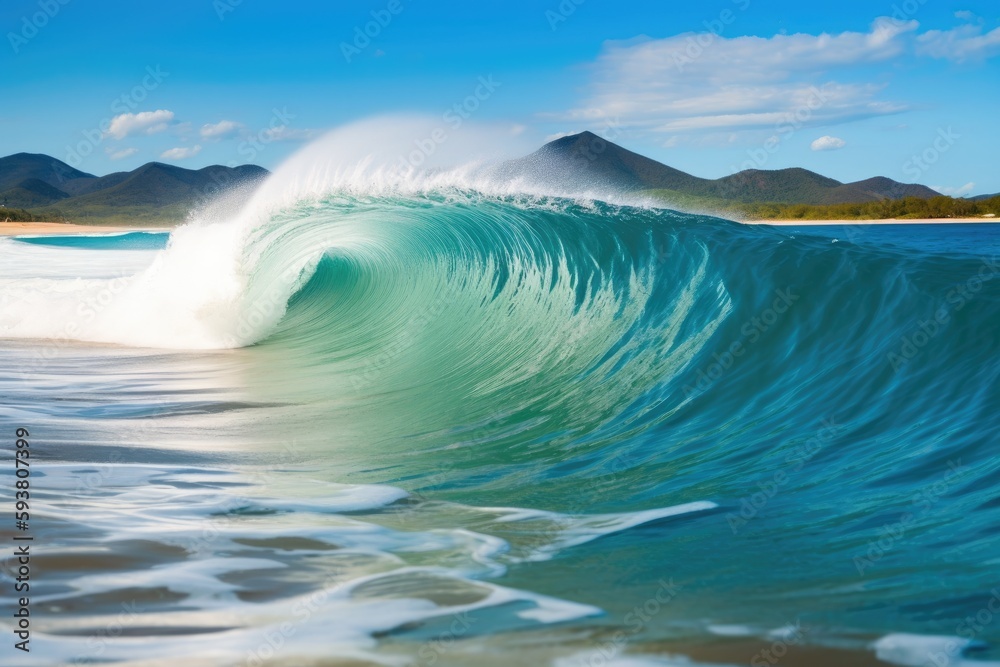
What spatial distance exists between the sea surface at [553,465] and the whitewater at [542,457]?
0.9 inches

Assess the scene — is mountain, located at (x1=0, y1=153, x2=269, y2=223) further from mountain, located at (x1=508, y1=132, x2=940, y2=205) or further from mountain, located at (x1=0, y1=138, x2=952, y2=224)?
mountain, located at (x1=508, y1=132, x2=940, y2=205)

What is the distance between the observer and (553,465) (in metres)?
5.76

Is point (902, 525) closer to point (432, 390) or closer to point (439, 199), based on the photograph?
point (432, 390)

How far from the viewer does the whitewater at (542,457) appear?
316cm

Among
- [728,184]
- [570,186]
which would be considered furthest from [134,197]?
[570,186]

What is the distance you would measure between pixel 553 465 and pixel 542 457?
0.76 feet

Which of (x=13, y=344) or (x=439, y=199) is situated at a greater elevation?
(x=439, y=199)

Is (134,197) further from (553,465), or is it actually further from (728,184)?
(553,465)

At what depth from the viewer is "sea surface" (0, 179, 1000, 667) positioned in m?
3.15

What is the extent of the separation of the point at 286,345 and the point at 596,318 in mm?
4881

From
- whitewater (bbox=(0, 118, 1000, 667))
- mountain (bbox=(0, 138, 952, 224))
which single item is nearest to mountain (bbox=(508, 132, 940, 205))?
mountain (bbox=(0, 138, 952, 224))

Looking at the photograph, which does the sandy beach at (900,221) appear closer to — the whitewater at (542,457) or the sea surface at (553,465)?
the whitewater at (542,457)

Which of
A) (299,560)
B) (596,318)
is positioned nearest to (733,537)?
(299,560)

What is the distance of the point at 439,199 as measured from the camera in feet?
46.1
